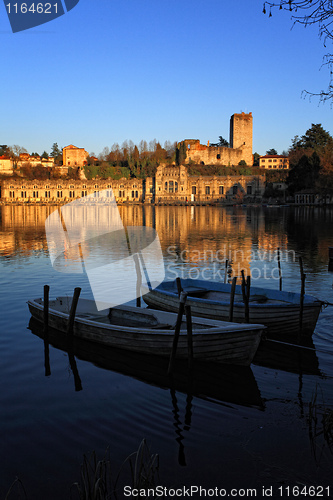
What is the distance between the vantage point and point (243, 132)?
13225cm

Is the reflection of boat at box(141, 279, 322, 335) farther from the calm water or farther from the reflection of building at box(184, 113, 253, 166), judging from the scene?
the reflection of building at box(184, 113, 253, 166)

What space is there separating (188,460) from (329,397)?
11.1 ft

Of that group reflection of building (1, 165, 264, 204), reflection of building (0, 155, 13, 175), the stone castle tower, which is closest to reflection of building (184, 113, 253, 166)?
the stone castle tower

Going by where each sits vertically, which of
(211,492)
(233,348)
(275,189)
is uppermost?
(275,189)

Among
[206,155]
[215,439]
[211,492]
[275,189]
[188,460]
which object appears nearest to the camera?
[211,492]

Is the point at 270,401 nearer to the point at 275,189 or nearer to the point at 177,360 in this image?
the point at 177,360

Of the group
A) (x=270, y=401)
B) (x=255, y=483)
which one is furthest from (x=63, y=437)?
(x=270, y=401)

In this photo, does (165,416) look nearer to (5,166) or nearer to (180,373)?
(180,373)

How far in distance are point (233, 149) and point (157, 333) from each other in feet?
417

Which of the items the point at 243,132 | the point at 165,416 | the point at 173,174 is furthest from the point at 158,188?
the point at 165,416

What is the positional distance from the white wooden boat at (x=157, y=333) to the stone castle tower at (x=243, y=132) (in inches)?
4998

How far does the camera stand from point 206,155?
13162cm

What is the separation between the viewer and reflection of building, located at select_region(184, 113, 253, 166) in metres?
131

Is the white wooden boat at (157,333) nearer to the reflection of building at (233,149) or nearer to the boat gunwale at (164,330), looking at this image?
the boat gunwale at (164,330)
